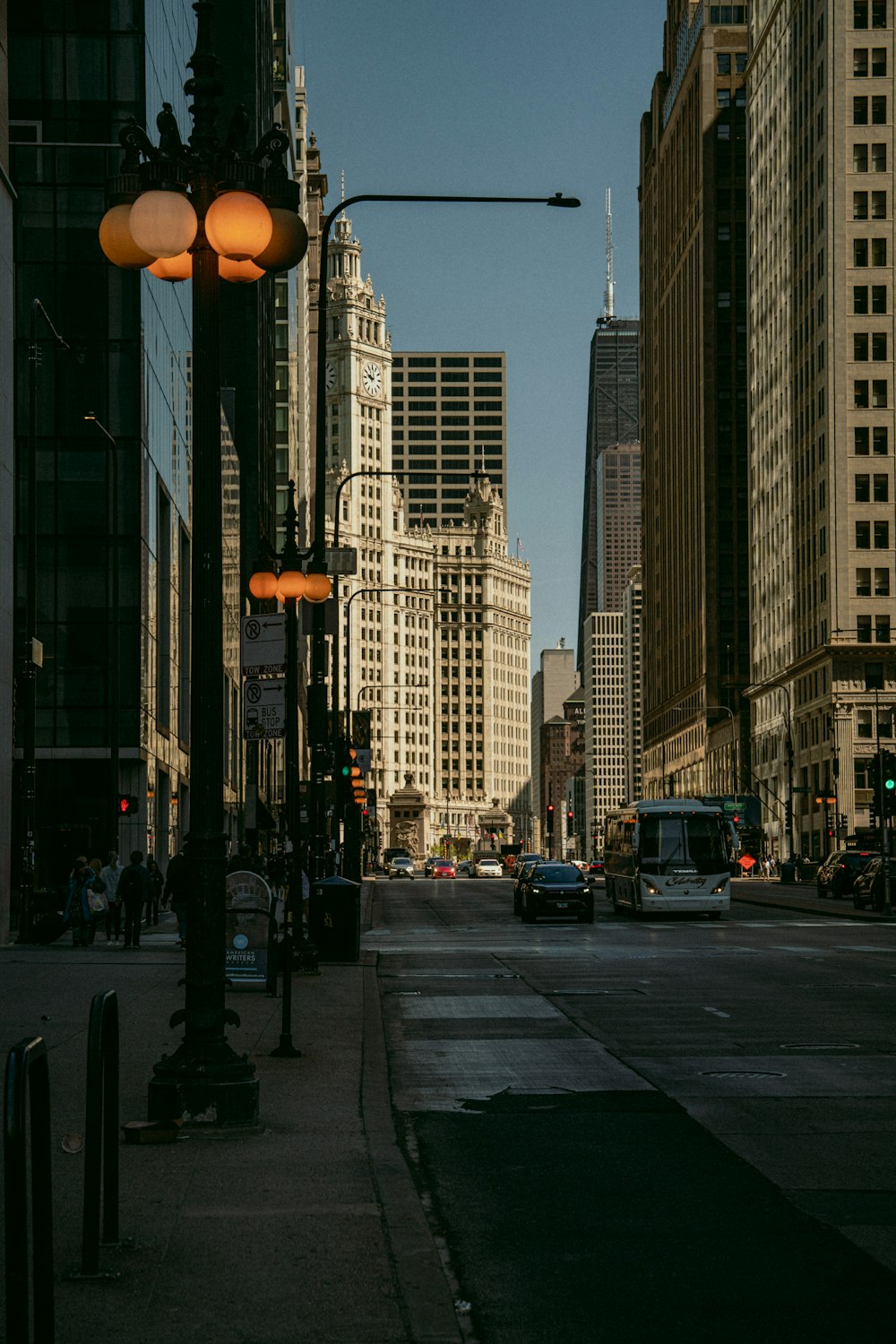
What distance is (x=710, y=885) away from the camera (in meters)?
47.2

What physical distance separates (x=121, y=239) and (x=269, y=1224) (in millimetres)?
6120

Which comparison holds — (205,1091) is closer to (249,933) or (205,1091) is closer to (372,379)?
(249,933)

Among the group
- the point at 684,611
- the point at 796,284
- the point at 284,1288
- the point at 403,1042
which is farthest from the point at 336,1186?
the point at 684,611

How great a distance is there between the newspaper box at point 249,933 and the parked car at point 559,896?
24842 mm

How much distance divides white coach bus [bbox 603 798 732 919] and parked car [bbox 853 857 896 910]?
177 inches

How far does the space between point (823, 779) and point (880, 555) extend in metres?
13.7

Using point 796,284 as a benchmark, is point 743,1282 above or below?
below

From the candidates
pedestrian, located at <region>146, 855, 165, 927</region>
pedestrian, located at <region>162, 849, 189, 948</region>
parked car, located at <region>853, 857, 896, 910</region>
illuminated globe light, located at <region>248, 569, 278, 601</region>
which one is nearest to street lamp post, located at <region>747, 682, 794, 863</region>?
parked car, located at <region>853, 857, 896, 910</region>

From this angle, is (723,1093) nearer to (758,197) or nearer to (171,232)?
(171,232)

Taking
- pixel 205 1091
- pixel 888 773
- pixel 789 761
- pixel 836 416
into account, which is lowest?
pixel 205 1091

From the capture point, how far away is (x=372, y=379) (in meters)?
197

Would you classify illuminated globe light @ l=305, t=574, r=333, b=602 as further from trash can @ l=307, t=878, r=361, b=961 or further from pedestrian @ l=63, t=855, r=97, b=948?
pedestrian @ l=63, t=855, r=97, b=948

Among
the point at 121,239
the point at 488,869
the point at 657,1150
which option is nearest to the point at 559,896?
the point at 657,1150

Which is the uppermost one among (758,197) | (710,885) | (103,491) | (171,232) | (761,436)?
(758,197)
